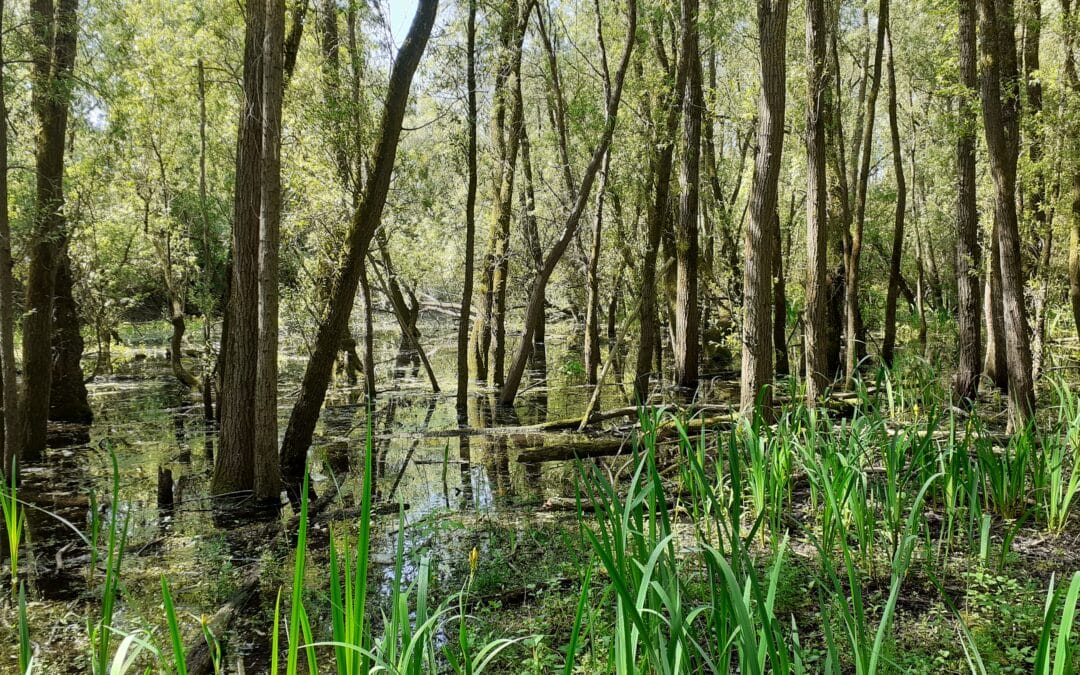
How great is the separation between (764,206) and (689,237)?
5.39 m

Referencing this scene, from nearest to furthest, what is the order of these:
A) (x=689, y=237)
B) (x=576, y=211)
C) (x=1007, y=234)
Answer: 1. (x=1007, y=234)
2. (x=576, y=211)
3. (x=689, y=237)

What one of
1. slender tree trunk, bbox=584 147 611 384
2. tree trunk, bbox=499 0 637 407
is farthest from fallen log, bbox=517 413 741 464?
slender tree trunk, bbox=584 147 611 384

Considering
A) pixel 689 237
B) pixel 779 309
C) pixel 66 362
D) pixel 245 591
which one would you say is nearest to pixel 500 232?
pixel 689 237

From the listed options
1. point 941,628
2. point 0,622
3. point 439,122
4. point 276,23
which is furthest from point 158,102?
point 941,628

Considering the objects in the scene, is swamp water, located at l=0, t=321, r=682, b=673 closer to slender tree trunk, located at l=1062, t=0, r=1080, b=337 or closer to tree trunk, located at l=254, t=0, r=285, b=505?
tree trunk, located at l=254, t=0, r=285, b=505

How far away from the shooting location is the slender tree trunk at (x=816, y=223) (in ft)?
21.5

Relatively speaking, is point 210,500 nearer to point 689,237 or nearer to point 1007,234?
point 1007,234

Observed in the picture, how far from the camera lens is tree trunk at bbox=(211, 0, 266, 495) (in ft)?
20.3

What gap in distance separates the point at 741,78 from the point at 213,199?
34.7ft

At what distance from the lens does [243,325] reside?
20.3 ft

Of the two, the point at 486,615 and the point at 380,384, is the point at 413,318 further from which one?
the point at 486,615

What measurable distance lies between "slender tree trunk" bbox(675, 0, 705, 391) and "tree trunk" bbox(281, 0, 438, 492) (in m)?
4.55

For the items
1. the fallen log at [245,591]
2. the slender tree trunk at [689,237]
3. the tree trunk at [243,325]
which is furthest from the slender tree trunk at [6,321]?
the slender tree trunk at [689,237]

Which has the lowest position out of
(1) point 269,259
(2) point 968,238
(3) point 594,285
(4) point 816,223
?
(1) point 269,259
